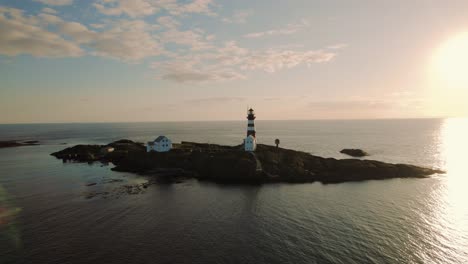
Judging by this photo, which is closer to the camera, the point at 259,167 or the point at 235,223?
the point at 235,223

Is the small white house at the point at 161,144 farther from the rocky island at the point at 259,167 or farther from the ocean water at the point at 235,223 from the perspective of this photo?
the ocean water at the point at 235,223

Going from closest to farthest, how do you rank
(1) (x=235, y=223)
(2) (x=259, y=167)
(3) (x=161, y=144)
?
(1) (x=235, y=223)
(2) (x=259, y=167)
(3) (x=161, y=144)

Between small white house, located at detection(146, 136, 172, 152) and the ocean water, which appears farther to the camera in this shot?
small white house, located at detection(146, 136, 172, 152)

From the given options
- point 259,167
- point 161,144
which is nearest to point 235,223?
point 259,167

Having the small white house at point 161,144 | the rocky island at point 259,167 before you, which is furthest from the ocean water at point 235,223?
the small white house at point 161,144

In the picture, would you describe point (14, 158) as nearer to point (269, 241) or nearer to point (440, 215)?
point (269, 241)

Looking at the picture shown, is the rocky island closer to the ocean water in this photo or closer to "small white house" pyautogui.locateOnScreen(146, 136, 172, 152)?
"small white house" pyautogui.locateOnScreen(146, 136, 172, 152)

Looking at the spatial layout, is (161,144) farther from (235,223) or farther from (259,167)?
(235,223)

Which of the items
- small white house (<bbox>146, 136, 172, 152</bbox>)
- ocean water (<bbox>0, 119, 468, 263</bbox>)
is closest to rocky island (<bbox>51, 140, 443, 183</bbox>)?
small white house (<bbox>146, 136, 172, 152</bbox>)
